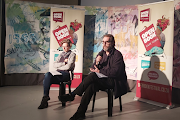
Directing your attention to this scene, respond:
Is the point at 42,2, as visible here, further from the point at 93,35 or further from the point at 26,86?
the point at 26,86

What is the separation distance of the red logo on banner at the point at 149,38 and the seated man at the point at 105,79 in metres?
1.06

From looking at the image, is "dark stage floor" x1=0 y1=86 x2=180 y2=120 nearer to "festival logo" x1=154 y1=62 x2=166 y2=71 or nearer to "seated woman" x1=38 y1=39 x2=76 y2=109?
"seated woman" x1=38 y1=39 x2=76 y2=109

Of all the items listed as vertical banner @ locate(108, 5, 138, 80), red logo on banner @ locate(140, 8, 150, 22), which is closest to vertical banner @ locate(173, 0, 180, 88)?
red logo on banner @ locate(140, 8, 150, 22)

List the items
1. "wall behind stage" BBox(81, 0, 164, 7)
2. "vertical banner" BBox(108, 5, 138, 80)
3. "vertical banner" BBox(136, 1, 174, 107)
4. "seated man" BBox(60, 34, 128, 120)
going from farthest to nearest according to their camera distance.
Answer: "wall behind stage" BBox(81, 0, 164, 7)
"vertical banner" BBox(108, 5, 138, 80)
"vertical banner" BBox(136, 1, 174, 107)
"seated man" BBox(60, 34, 128, 120)

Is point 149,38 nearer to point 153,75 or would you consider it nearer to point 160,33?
point 160,33

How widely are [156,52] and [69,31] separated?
213cm

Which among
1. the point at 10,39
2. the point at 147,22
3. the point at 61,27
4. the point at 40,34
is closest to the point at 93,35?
the point at 61,27

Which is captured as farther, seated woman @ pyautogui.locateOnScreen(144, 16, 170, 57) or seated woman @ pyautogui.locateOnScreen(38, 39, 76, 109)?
seated woman @ pyautogui.locateOnScreen(144, 16, 170, 57)

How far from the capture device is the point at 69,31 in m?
4.51

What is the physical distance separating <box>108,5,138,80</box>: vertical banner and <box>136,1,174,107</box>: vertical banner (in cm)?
73

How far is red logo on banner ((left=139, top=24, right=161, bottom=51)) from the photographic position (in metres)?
3.38

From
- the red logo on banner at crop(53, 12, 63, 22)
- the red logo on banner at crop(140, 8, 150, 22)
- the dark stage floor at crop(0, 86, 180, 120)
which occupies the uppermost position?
the red logo on banner at crop(53, 12, 63, 22)

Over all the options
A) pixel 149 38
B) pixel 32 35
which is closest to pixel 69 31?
pixel 32 35

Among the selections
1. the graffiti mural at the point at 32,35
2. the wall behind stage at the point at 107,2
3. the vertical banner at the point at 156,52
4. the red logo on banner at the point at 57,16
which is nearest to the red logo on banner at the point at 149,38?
the vertical banner at the point at 156,52
